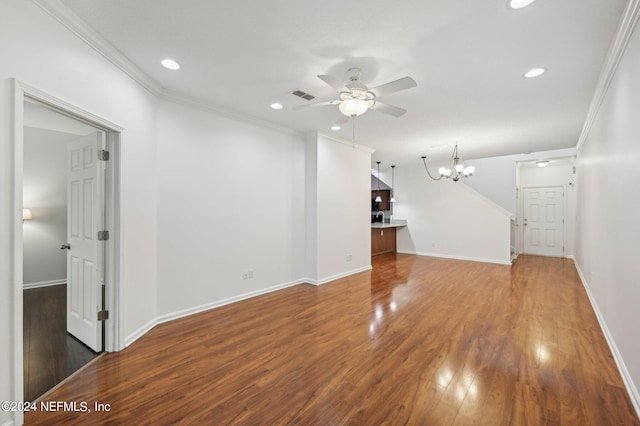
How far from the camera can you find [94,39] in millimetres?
2160

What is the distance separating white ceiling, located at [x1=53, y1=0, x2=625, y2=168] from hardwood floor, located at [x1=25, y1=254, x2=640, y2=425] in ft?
8.97

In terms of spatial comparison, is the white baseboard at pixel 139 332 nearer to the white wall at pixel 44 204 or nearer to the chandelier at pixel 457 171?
the white wall at pixel 44 204

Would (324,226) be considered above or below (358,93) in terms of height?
below

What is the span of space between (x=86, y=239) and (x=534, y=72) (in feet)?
15.7

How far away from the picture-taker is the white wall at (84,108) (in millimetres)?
1584

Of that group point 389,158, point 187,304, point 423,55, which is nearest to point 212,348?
point 187,304

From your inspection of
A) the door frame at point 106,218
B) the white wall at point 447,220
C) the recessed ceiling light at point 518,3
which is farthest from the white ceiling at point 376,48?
the white wall at point 447,220

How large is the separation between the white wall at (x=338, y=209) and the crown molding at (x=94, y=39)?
2736 millimetres

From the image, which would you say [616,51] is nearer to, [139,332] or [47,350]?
[139,332]

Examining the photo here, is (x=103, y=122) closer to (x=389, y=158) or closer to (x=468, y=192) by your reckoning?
(x=389, y=158)

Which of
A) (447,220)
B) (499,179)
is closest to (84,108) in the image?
(447,220)

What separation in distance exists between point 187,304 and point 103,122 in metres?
2.25

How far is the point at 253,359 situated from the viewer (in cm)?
244

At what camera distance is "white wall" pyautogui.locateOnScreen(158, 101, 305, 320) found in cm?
329
